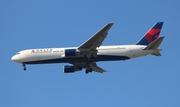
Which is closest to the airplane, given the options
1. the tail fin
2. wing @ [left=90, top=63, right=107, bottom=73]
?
the tail fin

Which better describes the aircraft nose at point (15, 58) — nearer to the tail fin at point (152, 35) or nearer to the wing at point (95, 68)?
the wing at point (95, 68)

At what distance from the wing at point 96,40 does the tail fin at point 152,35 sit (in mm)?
7445

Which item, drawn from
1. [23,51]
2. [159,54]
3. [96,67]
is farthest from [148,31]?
[23,51]

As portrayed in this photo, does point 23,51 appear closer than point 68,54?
No

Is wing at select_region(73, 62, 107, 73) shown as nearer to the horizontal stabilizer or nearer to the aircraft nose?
the aircraft nose

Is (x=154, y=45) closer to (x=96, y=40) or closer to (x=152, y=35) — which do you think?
(x=152, y=35)

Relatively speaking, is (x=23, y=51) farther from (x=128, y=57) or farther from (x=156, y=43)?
(x=156, y=43)

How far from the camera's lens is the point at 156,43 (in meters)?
51.0

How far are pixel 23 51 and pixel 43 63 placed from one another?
3622 millimetres

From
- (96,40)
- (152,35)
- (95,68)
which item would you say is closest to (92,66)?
(95,68)

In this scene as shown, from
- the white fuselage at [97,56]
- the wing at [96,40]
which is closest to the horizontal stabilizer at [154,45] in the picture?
the white fuselage at [97,56]

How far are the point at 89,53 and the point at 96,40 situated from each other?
252 cm

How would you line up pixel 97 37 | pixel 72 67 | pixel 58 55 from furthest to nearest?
pixel 72 67, pixel 58 55, pixel 97 37

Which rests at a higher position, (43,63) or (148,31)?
(148,31)
